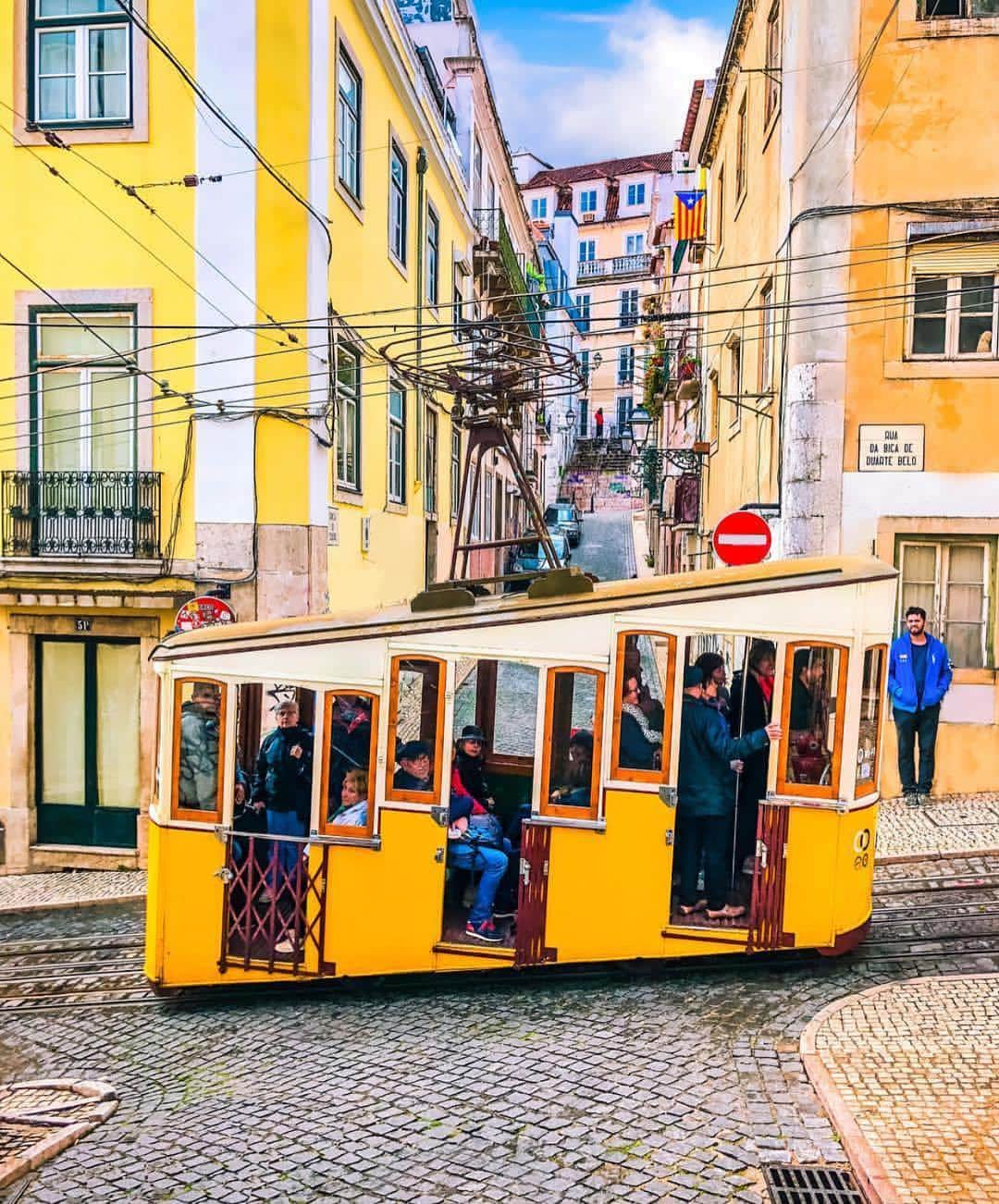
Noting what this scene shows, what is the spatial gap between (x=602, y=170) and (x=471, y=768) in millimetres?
71193

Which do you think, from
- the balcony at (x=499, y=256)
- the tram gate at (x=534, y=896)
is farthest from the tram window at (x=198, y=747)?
the balcony at (x=499, y=256)

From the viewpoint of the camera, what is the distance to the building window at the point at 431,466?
21.0m

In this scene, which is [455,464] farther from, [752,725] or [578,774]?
[578,774]

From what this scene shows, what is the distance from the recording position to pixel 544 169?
7544 cm

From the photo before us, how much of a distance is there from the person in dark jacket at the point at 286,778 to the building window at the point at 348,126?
28.4 feet

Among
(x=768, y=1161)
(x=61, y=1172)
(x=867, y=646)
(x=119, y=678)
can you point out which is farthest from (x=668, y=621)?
(x=119, y=678)

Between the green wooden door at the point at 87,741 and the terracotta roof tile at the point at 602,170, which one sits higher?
the terracotta roof tile at the point at 602,170

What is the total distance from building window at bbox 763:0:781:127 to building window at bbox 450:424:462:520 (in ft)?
34.7

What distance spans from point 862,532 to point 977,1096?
7.48 meters

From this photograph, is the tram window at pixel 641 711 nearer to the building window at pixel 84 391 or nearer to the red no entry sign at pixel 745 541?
the red no entry sign at pixel 745 541

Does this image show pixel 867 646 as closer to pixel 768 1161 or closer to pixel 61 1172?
pixel 768 1161

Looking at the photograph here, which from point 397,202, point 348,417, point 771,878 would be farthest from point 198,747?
point 397,202

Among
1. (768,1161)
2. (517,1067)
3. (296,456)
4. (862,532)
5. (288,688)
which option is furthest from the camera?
(296,456)

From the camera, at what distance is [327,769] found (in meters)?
7.57
